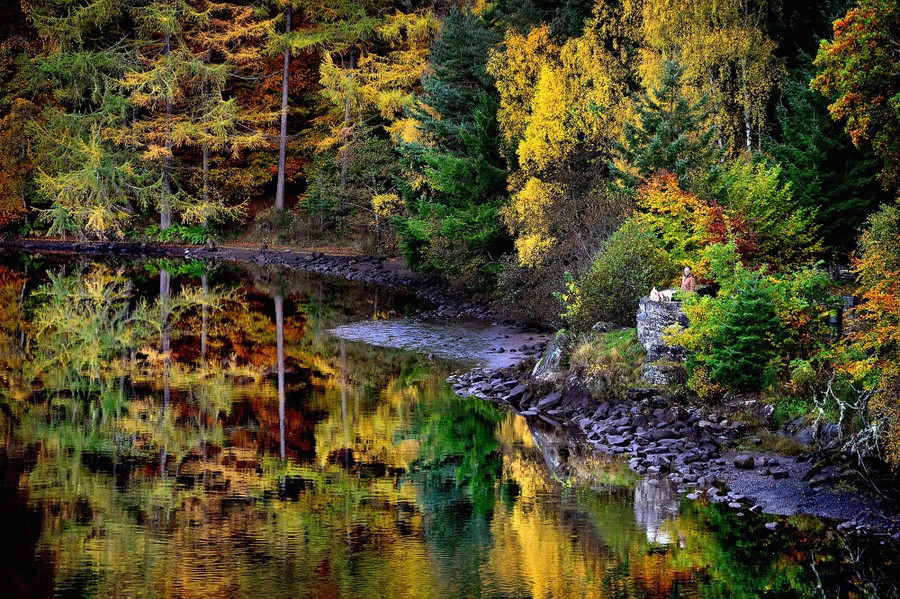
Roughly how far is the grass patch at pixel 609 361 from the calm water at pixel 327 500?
1.90 m

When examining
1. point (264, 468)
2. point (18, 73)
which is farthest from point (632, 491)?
point (18, 73)

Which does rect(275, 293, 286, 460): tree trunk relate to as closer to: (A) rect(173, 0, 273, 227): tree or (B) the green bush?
(B) the green bush

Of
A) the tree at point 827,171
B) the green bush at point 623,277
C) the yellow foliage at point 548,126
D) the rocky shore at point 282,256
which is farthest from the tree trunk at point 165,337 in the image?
the tree at point 827,171

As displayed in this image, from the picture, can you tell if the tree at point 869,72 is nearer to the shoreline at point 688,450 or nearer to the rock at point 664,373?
the rock at point 664,373

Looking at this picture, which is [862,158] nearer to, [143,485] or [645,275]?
[645,275]

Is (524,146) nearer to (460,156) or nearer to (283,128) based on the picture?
(460,156)

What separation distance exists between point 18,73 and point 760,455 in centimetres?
5161

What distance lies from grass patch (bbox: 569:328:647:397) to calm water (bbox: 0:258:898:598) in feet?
6.24

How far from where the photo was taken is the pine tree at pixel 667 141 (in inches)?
1244

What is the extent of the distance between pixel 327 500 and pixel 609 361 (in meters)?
8.84

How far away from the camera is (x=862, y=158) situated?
33.5 metres

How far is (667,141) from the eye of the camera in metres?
31.9

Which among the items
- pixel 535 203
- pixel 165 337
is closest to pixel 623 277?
pixel 535 203

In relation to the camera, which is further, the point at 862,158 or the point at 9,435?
the point at 862,158
